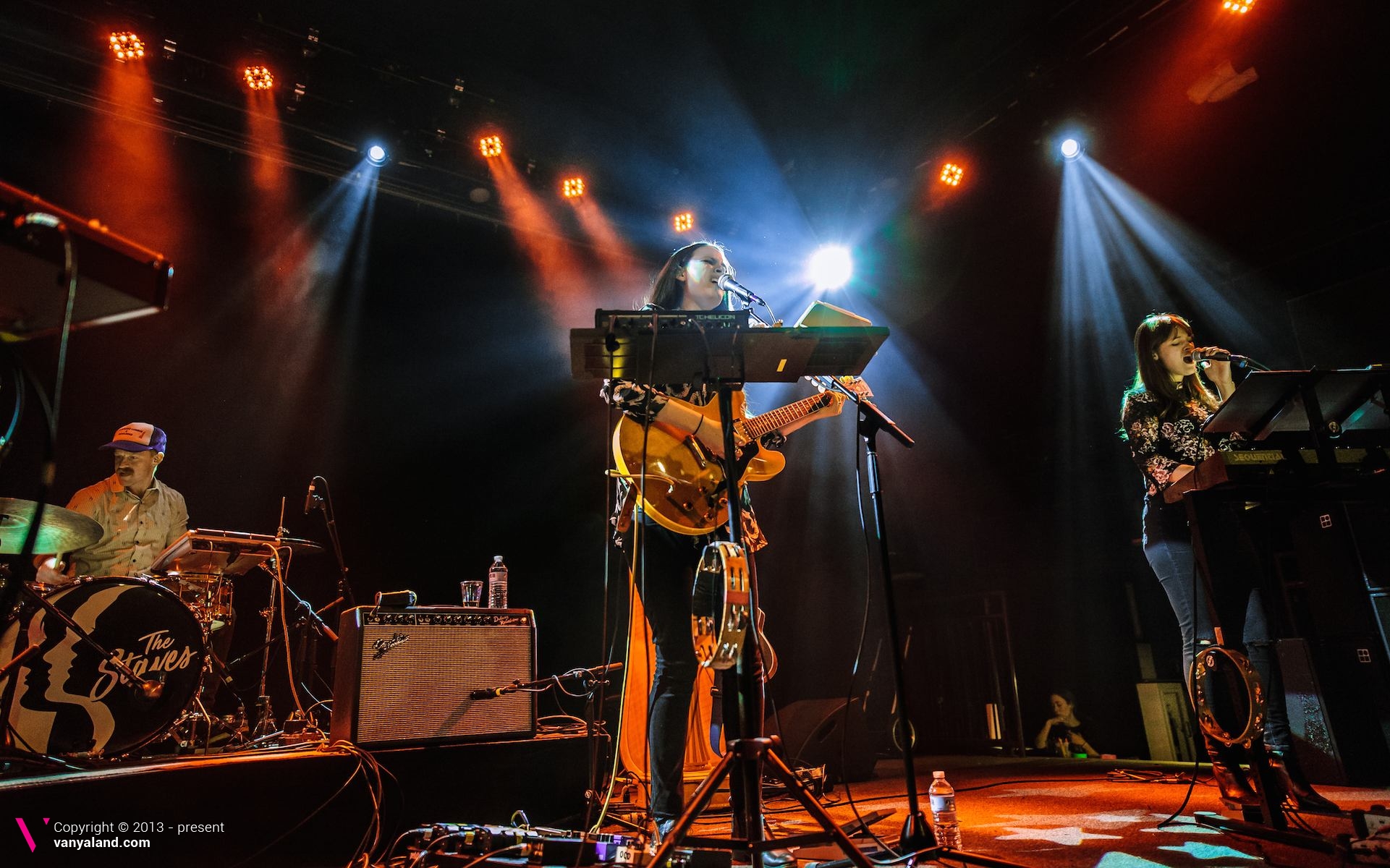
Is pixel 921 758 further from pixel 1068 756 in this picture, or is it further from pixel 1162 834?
pixel 1162 834

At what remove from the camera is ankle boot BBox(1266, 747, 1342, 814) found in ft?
8.53

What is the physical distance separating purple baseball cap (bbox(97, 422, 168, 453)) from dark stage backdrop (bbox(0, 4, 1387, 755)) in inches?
27.1

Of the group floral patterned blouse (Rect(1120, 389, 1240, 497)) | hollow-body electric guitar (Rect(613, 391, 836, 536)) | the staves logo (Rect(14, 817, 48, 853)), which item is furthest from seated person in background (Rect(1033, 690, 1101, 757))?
the staves logo (Rect(14, 817, 48, 853))

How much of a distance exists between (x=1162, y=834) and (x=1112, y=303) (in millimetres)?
5512

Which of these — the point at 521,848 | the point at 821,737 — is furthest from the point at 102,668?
the point at 821,737

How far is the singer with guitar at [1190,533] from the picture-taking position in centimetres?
256

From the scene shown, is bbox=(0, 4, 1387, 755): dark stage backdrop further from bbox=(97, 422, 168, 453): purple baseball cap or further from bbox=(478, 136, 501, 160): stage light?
bbox=(478, 136, 501, 160): stage light

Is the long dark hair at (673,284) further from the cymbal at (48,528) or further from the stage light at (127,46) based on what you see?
the stage light at (127,46)

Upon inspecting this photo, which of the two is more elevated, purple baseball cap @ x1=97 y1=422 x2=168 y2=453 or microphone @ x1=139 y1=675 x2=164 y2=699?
purple baseball cap @ x1=97 y1=422 x2=168 y2=453

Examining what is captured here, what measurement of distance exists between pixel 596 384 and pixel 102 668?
166 inches

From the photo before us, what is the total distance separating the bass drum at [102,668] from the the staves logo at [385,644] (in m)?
0.81

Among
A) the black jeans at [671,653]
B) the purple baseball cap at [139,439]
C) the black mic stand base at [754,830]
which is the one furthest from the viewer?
the purple baseball cap at [139,439]

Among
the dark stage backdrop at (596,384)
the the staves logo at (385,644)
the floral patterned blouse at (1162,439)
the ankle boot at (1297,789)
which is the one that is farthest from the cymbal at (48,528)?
the ankle boot at (1297,789)

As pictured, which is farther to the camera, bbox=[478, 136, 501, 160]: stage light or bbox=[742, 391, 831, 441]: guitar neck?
bbox=[478, 136, 501, 160]: stage light
